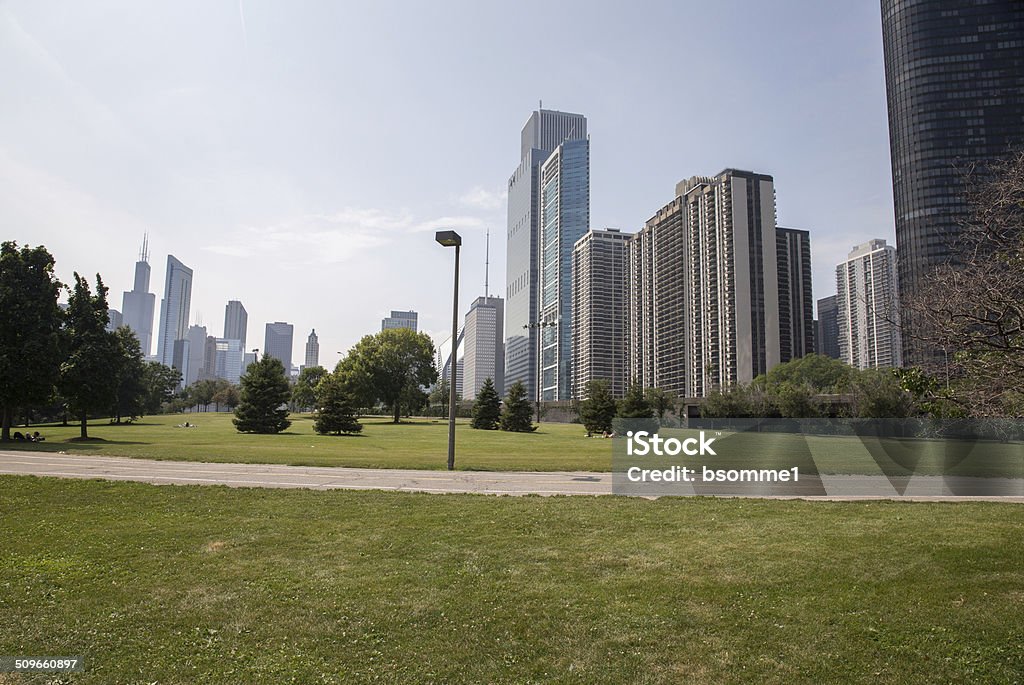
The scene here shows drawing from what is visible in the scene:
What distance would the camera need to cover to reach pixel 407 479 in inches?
680

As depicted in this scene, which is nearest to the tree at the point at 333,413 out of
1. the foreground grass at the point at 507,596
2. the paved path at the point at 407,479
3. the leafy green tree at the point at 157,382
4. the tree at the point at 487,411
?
the tree at the point at 487,411

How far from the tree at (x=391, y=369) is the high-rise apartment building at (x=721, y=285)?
225 feet

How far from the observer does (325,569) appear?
7.30 meters

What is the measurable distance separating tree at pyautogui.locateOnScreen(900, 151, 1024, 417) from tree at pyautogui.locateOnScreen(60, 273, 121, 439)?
42114 mm

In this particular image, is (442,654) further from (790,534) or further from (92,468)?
(92,468)

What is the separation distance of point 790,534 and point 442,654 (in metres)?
6.06

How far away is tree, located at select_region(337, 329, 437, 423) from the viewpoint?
8481cm

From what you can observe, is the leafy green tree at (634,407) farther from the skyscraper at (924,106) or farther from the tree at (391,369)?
the skyscraper at (924,106)

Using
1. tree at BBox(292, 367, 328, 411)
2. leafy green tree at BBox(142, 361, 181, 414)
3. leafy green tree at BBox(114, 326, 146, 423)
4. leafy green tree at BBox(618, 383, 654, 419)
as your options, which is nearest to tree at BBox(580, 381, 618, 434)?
leafy green tree at BBox(618, 383, 654, 419)

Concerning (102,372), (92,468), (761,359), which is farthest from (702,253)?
(92,468)

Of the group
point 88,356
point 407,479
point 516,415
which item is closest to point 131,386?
point 88,356

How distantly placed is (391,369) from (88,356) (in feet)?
175

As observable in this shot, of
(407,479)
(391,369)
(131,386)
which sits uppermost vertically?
(391,369)

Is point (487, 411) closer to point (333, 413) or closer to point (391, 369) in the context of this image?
point (333, 413)
